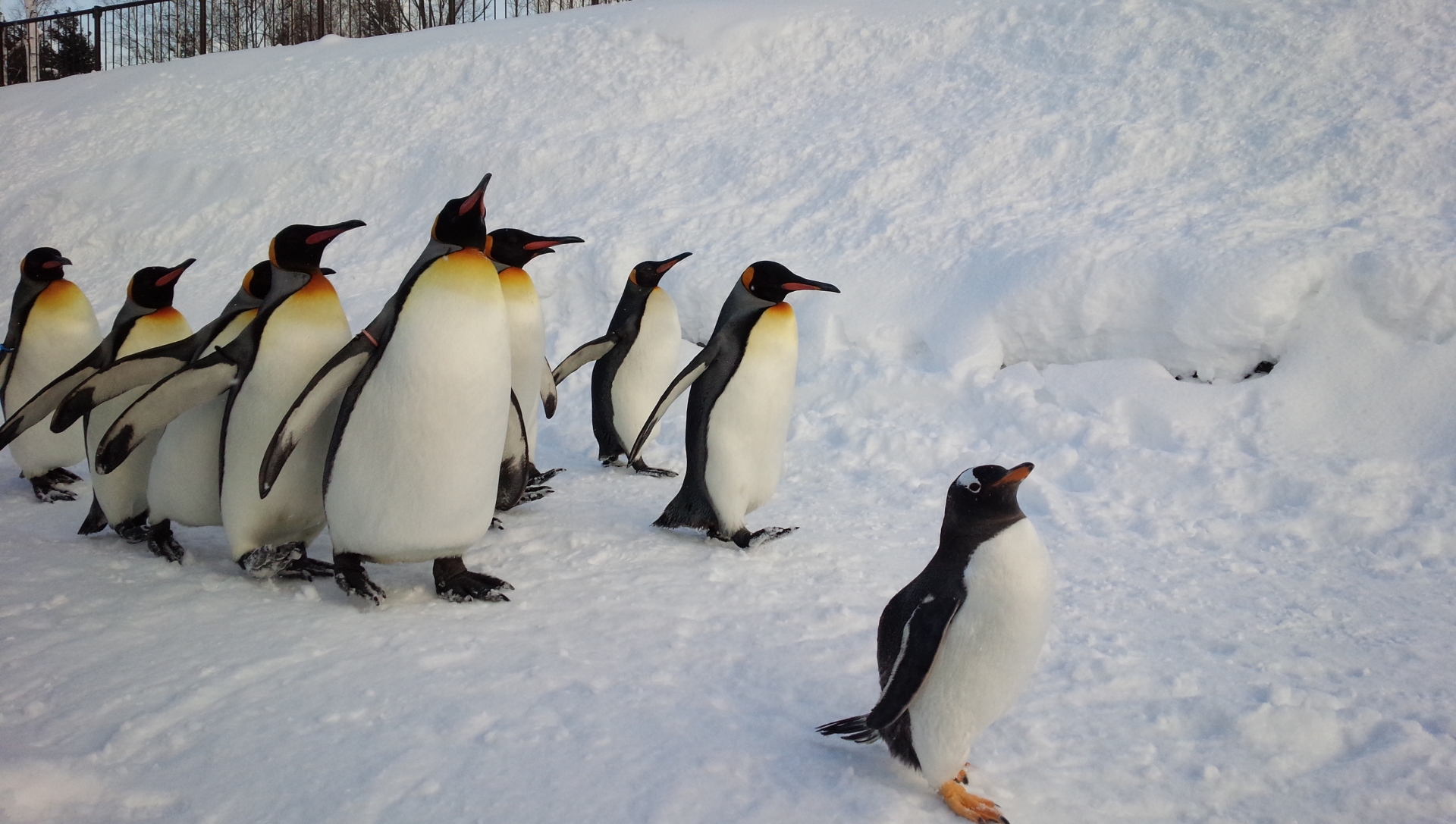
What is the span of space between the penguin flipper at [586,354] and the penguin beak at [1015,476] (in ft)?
9.71

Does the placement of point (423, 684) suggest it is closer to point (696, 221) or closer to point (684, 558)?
point (684, 558)

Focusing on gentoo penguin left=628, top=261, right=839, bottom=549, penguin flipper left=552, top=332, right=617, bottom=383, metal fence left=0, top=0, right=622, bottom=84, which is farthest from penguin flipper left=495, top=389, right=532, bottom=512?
metal fence left=0, top=0, right=622, bottom=84

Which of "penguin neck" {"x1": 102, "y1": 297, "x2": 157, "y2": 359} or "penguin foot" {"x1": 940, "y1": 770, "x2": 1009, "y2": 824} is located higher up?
"penguin neck" {"x1": 102, "y1": 297, "x2": 157, "y2": 359}

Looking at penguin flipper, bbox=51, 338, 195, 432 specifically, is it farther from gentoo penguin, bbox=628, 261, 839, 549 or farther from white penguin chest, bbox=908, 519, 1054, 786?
white penguin chest, bbox=908, 519, 1054, 786

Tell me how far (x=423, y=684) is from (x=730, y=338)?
1.66 m

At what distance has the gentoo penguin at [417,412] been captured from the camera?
97.8 inches

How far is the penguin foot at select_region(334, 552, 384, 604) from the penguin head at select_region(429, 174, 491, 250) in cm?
88

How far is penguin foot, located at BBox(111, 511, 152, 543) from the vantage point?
320 centimetres

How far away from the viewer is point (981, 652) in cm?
170

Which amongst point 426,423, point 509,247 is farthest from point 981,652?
point 509,247

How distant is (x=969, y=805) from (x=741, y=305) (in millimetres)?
2079

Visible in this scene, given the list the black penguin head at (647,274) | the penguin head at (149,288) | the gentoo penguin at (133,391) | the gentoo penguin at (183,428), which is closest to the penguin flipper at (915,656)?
the gentoo penguin at (183,428)

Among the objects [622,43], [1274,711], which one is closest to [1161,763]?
[1274,711]

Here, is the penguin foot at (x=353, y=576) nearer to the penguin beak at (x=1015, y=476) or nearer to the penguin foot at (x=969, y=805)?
the penguin foot at (x=969, y=805)
